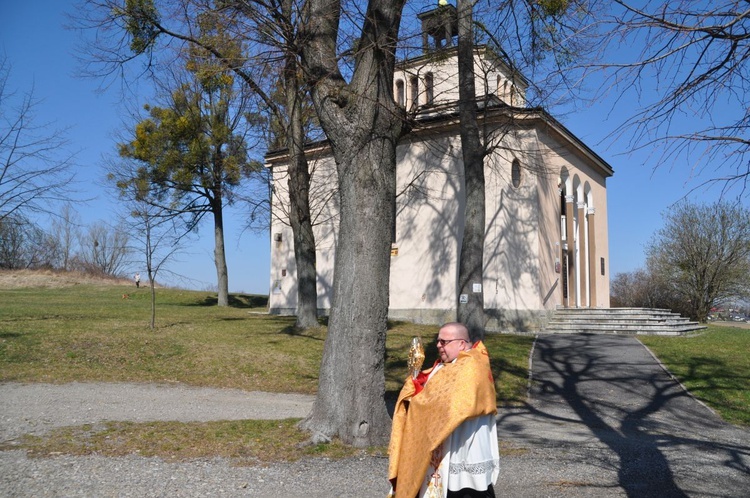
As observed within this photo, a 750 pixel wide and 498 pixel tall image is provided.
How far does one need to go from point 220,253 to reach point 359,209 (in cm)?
2366

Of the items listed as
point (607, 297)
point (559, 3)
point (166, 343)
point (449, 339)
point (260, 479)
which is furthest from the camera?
point (607, 297)

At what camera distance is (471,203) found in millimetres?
15859

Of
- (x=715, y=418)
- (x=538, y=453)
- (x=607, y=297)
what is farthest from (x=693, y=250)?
(x=538, y=453)

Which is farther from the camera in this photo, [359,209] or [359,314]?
[359,209]

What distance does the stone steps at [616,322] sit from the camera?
68.8 feet

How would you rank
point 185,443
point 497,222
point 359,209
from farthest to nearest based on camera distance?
1. point 497,222
2. point 359,209
3. point 185,443

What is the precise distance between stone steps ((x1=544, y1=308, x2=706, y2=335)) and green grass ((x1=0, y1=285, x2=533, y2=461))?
2.49 meters

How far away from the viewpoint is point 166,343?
52.0 feet

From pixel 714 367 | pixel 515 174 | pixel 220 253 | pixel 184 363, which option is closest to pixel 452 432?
pixel 184 363

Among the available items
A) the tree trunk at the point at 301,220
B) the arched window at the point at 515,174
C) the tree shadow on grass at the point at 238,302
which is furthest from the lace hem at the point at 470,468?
the tree shadow on grass at the point at 238,302

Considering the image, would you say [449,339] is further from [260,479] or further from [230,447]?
[230,447]

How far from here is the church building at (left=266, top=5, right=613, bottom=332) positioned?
73.0 ft

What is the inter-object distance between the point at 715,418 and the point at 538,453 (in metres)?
5.12

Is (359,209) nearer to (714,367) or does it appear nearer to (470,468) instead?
(470,468)
